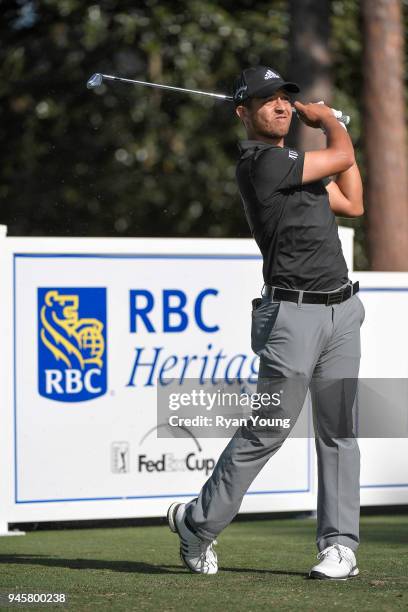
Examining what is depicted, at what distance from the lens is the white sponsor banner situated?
21.2 feet

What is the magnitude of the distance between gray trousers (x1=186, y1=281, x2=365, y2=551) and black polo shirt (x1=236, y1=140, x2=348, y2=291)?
0.11 m

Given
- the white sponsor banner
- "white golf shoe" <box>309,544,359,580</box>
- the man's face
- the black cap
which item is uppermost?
the black cap

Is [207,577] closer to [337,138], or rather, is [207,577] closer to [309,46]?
[337,138]

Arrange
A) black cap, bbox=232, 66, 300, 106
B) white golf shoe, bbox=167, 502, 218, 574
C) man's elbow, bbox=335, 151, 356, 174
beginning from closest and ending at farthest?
man's elbow, bbox=335, 151, 356, 174 < black cap, bbox=232, 66, 300, 106 < white golf shoe, bbox=167, 502, 218, 574

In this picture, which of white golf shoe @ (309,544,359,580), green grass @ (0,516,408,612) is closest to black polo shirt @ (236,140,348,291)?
white golf shoe @ (309,544,359,580)

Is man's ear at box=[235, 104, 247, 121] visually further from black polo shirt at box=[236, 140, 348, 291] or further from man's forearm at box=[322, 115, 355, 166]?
man's forearm at box=[322, 115, 355, 166]

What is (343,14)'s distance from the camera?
17.0 metres

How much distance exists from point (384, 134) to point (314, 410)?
7.78 meters

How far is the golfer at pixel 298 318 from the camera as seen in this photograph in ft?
15.1

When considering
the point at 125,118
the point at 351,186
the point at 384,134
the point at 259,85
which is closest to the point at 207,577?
the point at 351,186

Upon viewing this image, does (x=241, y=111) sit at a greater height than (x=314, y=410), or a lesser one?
greater

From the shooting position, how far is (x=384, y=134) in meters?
12.2

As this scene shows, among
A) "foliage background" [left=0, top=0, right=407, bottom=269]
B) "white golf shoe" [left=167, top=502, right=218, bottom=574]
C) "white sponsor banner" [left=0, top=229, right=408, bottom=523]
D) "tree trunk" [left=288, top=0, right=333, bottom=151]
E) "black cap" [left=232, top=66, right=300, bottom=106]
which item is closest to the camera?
"black cap" [left=232, top=66, right=300, bottom=106]

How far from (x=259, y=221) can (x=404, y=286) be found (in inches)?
101
